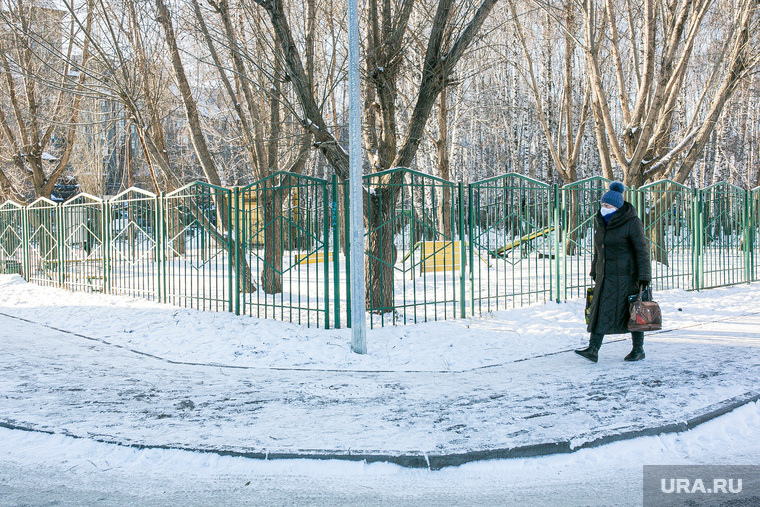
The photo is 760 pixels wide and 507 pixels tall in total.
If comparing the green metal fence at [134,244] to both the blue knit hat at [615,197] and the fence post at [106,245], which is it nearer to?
the fence post at [106,245]

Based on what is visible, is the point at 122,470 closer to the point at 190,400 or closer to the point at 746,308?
the point at 190,400

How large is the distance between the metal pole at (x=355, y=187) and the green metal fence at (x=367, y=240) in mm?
829

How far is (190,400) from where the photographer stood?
17.2 ft

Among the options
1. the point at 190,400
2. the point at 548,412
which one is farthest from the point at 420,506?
the point at 190,400

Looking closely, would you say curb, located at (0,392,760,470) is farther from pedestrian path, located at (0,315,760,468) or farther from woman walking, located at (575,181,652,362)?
woman walking, located at (575,181,652,362)

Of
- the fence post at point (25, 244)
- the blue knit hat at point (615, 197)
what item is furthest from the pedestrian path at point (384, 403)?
the fence post at point (25, 244)

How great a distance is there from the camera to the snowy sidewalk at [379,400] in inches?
160

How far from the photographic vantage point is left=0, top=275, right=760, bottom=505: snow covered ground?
137 inches

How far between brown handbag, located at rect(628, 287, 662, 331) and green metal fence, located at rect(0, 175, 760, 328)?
2706 millimetres

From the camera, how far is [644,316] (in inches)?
231

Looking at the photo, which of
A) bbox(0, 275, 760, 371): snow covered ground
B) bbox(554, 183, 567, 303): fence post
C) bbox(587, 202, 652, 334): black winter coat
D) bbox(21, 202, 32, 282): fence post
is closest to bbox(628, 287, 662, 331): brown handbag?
bbox(587, 202, 652, 334): black winter coat

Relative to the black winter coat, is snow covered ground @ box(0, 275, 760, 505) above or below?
below

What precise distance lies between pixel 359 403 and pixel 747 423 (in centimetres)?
328

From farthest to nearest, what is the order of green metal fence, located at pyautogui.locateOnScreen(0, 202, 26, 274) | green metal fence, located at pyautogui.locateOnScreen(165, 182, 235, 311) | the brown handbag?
green metal fence, located at pyautogui.locateOnScreen(0, 202, 26, 274) < green metal fence, located at pyautogui.locateOnScreen(165, 182, 235, 311) < the brown handbag
